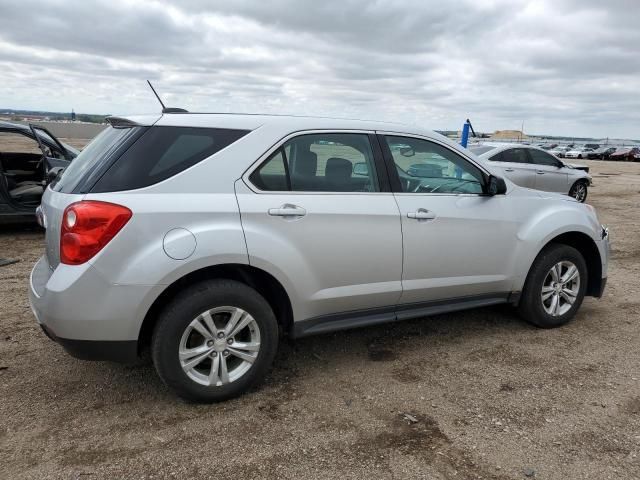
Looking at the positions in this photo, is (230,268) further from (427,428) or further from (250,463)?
(427,428)

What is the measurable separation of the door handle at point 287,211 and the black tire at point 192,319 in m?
0.47

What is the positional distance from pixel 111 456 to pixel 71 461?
7.4 inches

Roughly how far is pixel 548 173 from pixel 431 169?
416 inches

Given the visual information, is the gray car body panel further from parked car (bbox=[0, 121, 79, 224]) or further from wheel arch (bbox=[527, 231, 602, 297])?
parked car (bbox=[0, 121, 79, 224])

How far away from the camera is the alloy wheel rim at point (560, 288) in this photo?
14.8ft

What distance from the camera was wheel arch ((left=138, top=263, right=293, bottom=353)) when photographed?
10.1ft

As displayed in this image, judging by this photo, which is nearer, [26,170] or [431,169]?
[431,169]

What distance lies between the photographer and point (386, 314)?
12.3 feet

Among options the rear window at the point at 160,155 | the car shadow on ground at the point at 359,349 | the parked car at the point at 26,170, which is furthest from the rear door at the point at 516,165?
the rear window at the point at 160,155

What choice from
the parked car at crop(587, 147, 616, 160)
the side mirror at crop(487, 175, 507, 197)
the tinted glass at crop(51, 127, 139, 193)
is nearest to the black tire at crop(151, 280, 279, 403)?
the tinted glass at crop(51, 127, 139, 193)

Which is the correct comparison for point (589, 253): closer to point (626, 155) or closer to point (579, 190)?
point (579, 190)

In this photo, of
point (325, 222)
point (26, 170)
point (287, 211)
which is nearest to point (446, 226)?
point (325, 222)

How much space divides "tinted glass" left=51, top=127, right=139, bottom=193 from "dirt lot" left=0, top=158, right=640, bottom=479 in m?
1.31

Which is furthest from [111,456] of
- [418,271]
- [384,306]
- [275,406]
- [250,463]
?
[418,271]
